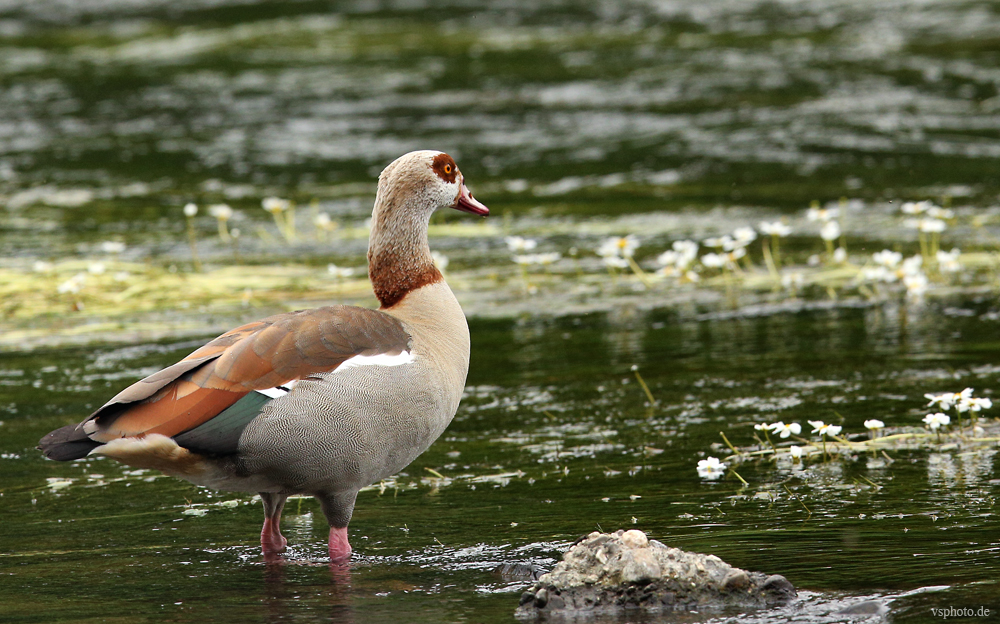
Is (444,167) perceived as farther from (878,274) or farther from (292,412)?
(878,274)

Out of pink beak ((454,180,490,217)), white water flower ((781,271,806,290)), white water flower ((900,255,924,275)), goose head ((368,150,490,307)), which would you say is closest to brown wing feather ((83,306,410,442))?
goose head ((368,150,490,307))

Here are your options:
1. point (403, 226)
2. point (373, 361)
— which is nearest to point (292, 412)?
point (373, 361)

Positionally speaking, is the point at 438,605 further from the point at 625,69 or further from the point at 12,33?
the point at 12,33

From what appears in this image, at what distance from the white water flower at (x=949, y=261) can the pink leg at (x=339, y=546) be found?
5896 mm

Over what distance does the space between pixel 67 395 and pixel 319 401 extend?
10.8 ft

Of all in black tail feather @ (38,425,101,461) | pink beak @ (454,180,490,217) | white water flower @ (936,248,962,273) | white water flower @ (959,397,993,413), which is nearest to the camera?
black tail feather @ (38,425,101,461)

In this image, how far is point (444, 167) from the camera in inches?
236

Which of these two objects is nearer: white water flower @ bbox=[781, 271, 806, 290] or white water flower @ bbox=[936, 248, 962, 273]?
white water flower @ bbox=[936, 248, 962, 273]

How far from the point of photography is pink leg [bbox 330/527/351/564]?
16.3ft

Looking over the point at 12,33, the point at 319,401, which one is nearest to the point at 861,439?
the point at 319,401

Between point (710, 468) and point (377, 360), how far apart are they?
1610 mm

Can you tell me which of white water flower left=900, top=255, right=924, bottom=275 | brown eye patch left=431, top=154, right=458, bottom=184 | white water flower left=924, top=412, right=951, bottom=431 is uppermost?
brown eye patch left=431, top=154, right=458, bottom=184

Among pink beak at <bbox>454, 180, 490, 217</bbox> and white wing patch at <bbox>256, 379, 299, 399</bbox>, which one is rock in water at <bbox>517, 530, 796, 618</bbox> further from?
pink beak at <bbox>454, 180, 490, 217</bbox>

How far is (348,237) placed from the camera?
40.5ft
